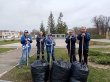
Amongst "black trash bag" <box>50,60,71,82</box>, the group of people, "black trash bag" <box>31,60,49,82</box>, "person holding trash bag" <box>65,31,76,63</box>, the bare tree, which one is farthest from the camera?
the bare tree

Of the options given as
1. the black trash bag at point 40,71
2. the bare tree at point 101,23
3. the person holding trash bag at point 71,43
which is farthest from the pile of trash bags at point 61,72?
the bare tree at point 101,23

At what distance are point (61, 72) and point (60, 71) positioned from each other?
0.13 feet

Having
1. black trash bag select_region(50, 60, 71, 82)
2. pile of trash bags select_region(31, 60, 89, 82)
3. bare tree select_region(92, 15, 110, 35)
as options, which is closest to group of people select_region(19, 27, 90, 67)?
pile of trash bags select_region(31, 60, 89, 82)

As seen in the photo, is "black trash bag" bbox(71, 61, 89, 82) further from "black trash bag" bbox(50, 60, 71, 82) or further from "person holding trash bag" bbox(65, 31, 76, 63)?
"person holding trash bag" bbox(65, 31, 76, 63)

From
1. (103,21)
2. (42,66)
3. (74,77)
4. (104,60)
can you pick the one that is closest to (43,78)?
(42,66)

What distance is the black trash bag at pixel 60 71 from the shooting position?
6703mm

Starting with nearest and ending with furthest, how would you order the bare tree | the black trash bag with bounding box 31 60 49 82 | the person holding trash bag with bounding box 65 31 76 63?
1. the black trash bag with bounding box 31 60 49 82
2. the person holding trash bag with bounding box 65 31 76 63
3. the bare tree

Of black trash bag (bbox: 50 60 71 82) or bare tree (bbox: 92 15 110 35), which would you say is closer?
black trash bag (bbox: 50 60 71 82)

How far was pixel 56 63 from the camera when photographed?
22.4ft

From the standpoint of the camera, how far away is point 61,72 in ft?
22.1

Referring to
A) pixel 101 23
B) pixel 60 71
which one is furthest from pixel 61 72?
pixel 101 23

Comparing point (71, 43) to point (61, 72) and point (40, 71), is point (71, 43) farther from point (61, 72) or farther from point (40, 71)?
point (61, 72)

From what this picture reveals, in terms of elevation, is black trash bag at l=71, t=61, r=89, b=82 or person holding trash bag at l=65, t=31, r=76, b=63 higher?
person holding trash bag at l=65, t=31, r=76, b=63

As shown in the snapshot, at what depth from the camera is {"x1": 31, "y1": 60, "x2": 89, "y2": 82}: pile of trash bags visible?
6.58 metres
